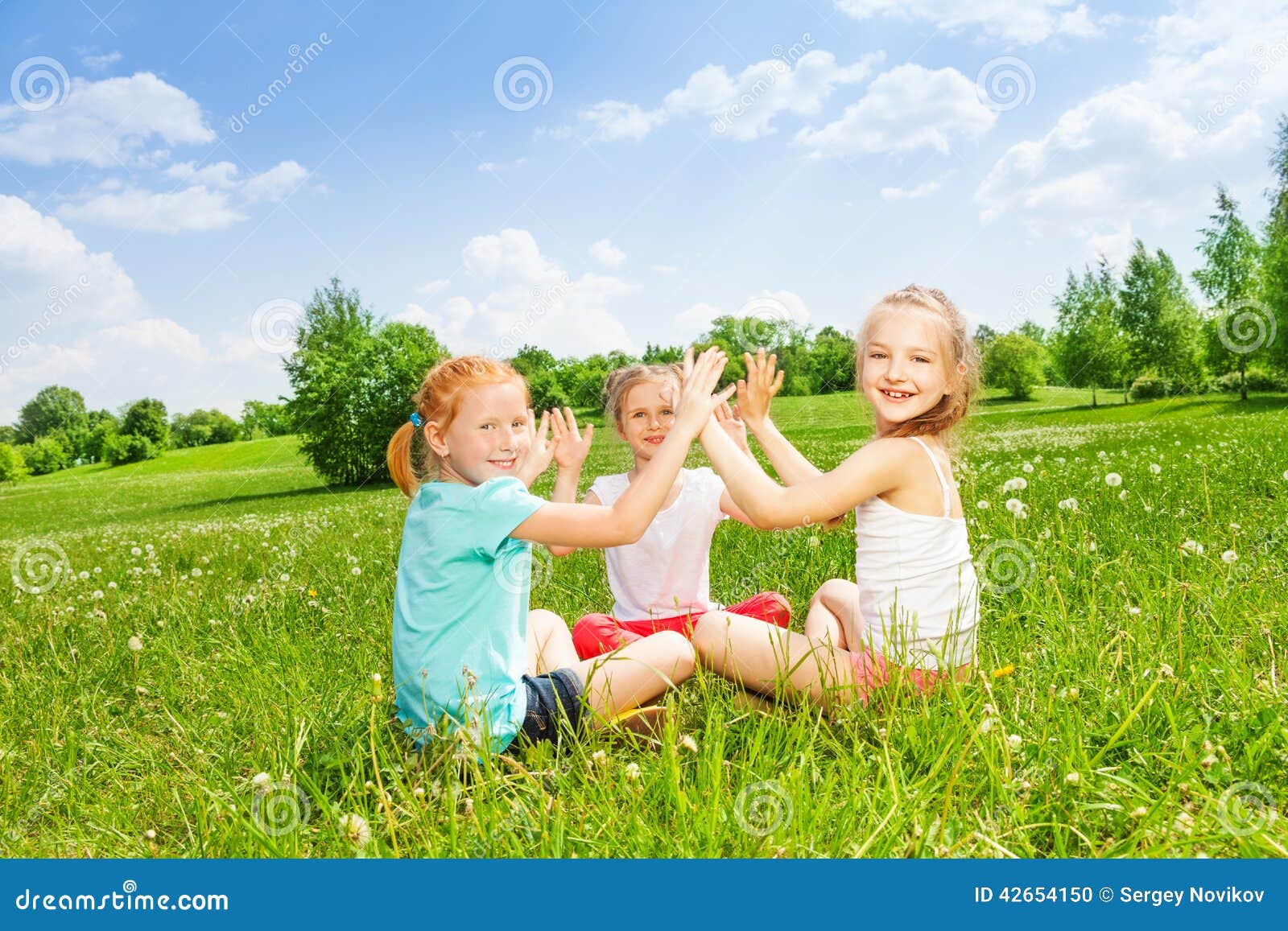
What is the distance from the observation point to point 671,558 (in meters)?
3.80

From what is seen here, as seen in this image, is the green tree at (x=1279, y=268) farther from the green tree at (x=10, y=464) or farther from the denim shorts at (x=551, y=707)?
the green tree at (x=10, y=464)

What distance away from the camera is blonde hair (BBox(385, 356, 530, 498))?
3018 mm

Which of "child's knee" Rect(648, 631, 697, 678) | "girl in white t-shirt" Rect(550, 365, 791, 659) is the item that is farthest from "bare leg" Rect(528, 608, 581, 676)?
"child's knee" Rect(648, 631, 697, 678)

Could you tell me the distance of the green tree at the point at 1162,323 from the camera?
139ft

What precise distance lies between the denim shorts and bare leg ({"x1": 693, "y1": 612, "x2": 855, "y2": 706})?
0.46m

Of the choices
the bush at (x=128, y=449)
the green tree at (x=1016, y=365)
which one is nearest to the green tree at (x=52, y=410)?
the bush at (x=128, y=449)

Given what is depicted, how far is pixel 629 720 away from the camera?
2.99 metres

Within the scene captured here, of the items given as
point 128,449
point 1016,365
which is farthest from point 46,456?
point 1016,365

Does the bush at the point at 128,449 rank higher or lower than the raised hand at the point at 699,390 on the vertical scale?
higher

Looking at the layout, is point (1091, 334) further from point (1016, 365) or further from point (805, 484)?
point (805, 484)

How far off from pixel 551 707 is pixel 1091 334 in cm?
4970

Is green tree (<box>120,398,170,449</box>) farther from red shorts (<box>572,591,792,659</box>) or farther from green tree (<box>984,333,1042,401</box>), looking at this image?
red shorts (<box>572,591,792,659</box>)

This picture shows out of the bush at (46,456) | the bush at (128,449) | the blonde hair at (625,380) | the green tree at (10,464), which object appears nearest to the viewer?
the blonde hair at (625,380)

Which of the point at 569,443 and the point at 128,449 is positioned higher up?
the point at 128,449
